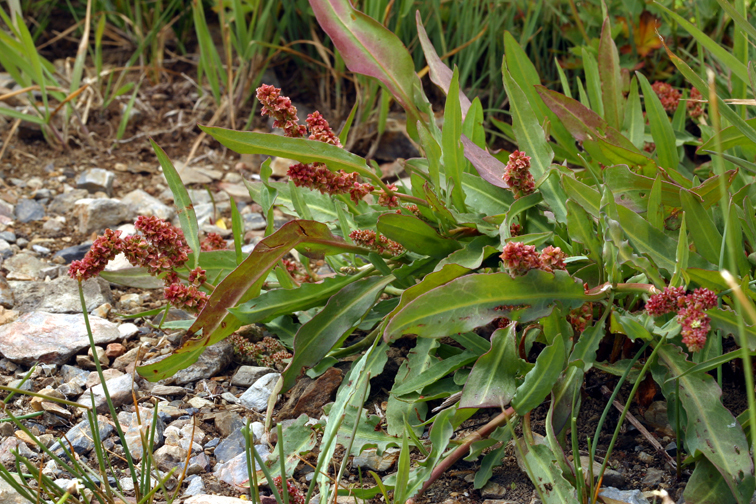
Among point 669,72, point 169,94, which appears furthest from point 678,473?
point 169,94

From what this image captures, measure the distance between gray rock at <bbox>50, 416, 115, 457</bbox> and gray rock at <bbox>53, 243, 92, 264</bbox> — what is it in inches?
34.6

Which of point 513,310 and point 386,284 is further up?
point 513,310

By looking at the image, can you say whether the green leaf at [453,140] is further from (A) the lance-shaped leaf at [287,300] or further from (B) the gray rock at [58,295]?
(B) the gray rock at [58,295]

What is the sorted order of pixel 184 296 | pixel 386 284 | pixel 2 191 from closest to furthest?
pixel 184 296 < pixel 386 284 < pixel 2 191

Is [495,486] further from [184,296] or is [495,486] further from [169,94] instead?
[169,94]

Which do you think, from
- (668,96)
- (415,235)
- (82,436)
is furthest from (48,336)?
(668,96)

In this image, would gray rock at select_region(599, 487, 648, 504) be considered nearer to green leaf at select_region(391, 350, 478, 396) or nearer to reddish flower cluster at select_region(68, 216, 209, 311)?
green leaf at select_region(391, 350, 478, 396)

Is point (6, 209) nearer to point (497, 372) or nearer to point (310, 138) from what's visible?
point (310, 138)

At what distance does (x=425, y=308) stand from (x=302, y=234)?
0.39 metres

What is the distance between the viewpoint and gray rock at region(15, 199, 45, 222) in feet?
7.98

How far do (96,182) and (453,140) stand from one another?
70.7 inches

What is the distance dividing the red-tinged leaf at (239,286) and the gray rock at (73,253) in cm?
97

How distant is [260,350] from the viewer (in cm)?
172

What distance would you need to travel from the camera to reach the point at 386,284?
5.01 ft
